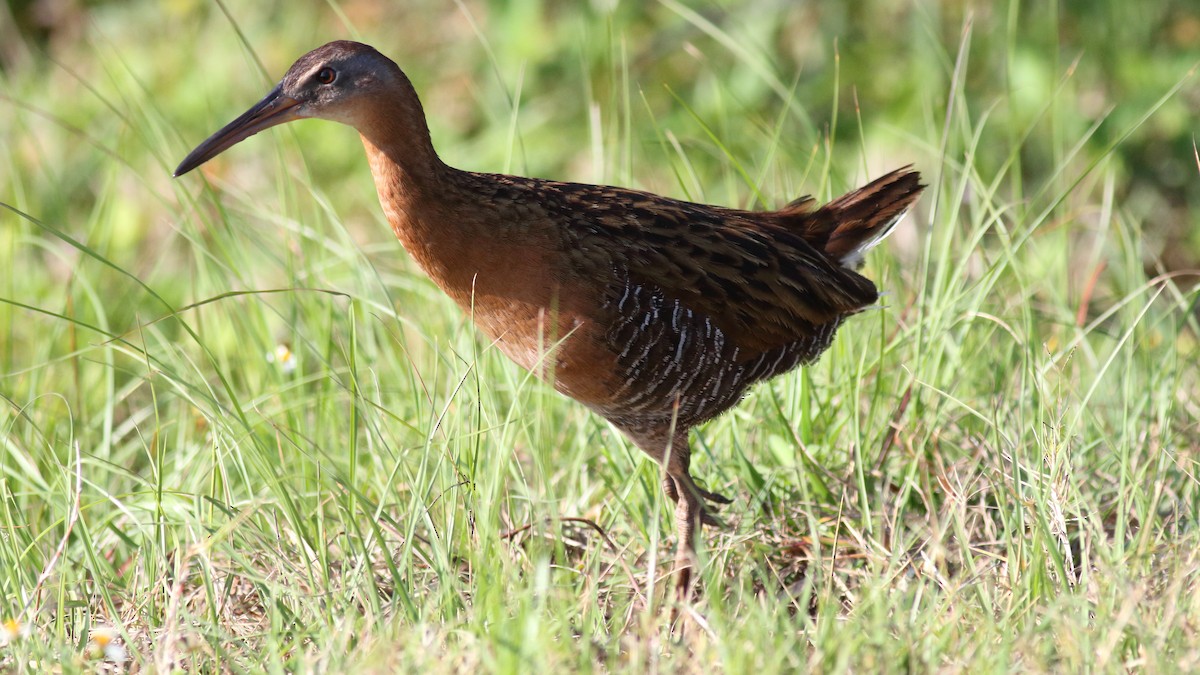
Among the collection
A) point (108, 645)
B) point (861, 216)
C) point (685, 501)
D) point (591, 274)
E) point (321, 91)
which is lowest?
point (108, 645)

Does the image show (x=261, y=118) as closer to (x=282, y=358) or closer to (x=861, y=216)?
(x=282, y=358)

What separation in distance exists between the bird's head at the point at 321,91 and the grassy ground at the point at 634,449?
0.41m

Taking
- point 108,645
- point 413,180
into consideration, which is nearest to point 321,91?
point 413,180

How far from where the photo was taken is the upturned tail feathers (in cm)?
345

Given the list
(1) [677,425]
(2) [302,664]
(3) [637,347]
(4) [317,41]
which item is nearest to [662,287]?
(3) [637,347]

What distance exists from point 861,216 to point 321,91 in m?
1.47

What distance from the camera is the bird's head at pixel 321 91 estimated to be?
2.84 meters

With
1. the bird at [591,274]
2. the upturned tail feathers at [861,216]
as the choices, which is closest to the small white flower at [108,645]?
the bird at [591,274]

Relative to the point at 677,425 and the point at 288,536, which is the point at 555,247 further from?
the point at 288,536

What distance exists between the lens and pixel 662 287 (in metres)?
2.97

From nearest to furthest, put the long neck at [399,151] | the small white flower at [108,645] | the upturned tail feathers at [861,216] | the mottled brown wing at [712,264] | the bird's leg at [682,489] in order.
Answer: the small white flower at [108,645], the long neck at [399,151], the mottled brown wing at [712,264], the bird's leg at [682,489], the upturned tail feathers at [861,216]

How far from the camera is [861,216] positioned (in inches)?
136

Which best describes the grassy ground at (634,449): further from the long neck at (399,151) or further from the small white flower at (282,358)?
the long neck at (399,151)

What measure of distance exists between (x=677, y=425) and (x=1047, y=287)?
1.32 meters
